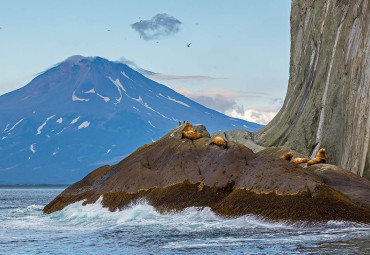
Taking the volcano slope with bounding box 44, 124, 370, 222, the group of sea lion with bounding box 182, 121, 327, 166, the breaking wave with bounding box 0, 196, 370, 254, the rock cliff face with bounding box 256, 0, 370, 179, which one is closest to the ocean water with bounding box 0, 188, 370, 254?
the breaking wave with bounding box 0, 196, 370, 254

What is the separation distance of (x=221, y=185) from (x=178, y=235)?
5.07 m

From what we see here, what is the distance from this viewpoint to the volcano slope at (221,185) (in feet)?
62.3

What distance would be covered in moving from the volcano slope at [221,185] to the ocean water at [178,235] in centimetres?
45

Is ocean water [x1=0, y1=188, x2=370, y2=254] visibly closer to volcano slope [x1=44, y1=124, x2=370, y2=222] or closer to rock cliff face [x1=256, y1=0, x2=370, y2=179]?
volcano slope [x1=44, y1=124, x2=370, y2=222]

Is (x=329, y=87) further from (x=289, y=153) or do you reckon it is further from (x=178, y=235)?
(x=178, y=235)

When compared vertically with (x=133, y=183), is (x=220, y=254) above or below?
below

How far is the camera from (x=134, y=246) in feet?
51.3

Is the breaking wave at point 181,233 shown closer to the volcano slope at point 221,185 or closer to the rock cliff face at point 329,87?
the volcano slope at point 221,185

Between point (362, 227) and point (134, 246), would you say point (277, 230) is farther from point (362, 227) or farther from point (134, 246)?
point (134, 246)

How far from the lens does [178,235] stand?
17.4 m

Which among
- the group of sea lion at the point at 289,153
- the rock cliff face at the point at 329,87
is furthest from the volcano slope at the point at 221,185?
the rock cliff face at the point at 329,87

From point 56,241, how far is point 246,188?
7.46 metres

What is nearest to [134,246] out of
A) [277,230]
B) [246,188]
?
[277,230]

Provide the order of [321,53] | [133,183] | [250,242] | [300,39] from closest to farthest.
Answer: [250,242], [133,183], [321,53], [300,39]
